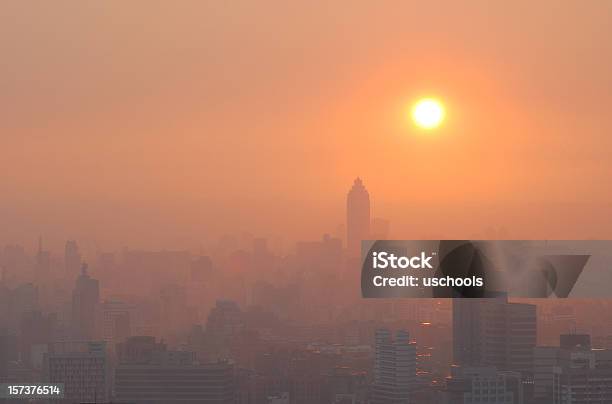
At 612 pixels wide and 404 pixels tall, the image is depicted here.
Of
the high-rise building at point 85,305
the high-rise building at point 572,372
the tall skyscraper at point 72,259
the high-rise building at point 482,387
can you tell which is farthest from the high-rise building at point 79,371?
the high-rise building at point 572,372

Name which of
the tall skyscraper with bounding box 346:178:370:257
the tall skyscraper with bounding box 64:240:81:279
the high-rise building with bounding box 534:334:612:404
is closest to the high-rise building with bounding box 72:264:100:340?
the tall skyscraper with bounding box 64:240:81:279

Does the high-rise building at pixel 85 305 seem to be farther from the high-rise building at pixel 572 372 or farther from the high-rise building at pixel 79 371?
the high-rise building at pixel 572 372

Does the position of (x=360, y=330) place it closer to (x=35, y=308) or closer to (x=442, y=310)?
(x=442, y=310)

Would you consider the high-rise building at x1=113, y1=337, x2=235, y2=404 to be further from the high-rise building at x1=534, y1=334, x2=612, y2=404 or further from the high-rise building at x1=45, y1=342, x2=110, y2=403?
the high-rise building at x1=534, y1=334, x2=612, y2=404

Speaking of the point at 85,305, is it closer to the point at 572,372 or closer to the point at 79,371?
the point at 79,371

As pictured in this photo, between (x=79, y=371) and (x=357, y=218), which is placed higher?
(x=357, y=218)

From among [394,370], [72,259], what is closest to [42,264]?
[72,259]
